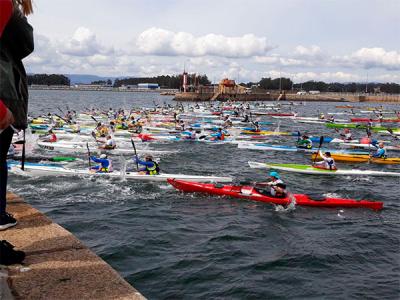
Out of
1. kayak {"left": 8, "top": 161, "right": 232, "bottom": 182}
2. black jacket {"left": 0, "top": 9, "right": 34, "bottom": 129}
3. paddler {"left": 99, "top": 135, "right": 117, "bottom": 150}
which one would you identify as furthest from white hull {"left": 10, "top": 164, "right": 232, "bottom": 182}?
black jacket {"left": 0, "top": 9, "right": 34, "bottom": 129}

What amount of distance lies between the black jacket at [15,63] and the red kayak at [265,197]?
548 inches

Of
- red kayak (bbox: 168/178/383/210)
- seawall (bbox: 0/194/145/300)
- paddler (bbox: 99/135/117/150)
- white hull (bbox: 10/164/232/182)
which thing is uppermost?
seawall (bbox: 0/194/145/300)

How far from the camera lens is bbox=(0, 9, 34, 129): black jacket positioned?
3.31m

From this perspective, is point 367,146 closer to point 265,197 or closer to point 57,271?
point 265,197

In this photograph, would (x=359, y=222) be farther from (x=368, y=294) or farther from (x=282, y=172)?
(x=282, y=172)

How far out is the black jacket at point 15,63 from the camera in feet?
10.9

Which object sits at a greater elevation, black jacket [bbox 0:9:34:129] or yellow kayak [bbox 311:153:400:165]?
black jacket [bbox 0:9:34:129]

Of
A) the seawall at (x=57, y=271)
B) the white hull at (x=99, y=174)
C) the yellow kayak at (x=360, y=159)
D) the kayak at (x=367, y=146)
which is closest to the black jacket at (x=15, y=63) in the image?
the seawall at (x=57, y=271)

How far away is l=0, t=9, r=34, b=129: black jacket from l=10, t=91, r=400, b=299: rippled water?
6.48 metres

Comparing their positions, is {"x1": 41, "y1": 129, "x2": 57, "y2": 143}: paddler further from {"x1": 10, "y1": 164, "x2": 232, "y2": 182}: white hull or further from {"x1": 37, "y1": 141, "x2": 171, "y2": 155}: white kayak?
{"x1": 10, "y1": 164, "x2": 232, "y2": 182}: white hull

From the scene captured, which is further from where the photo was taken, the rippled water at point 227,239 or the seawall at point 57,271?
the rippled water at point 227,239

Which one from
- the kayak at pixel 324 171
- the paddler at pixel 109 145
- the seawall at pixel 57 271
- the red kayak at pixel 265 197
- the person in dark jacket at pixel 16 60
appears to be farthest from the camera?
the paddler at pixel 109 145

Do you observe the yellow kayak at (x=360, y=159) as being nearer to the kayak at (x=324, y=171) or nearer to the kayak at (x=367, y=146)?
the kayak at (x=324, y=171)

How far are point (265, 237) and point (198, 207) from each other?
12.1ft
